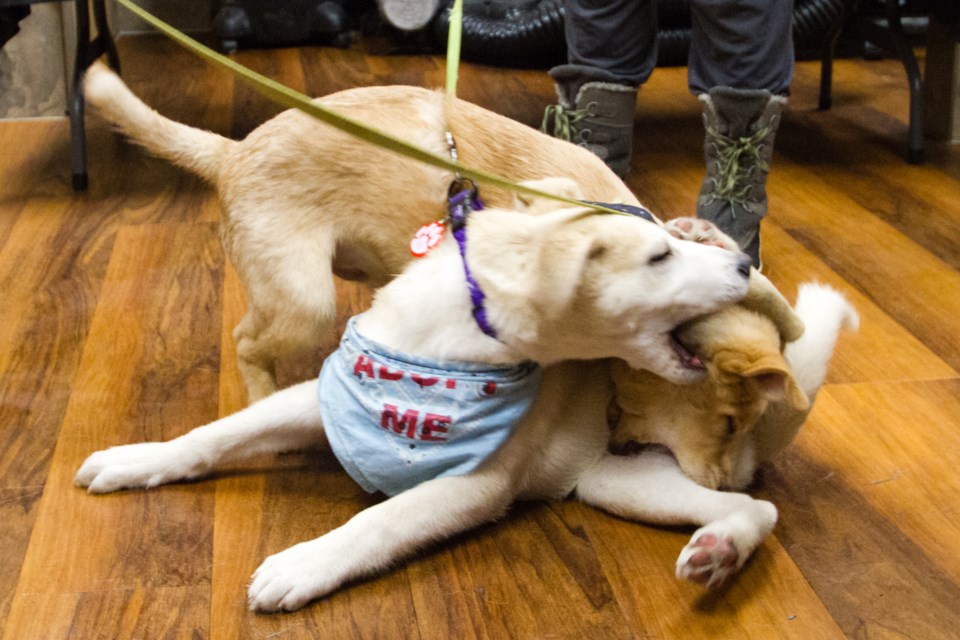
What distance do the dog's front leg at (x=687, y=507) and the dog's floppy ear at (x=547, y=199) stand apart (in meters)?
0.35

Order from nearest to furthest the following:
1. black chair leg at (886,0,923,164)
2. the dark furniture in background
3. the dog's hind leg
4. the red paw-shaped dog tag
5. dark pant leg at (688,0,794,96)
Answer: the red paw-shaped dog tag < the dog's hind leg < dark pant leg at (688,0,794,96) < the dark furniture in background < black chair leg at (886,0,923,164)

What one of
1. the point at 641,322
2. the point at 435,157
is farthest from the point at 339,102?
the point at 641,322

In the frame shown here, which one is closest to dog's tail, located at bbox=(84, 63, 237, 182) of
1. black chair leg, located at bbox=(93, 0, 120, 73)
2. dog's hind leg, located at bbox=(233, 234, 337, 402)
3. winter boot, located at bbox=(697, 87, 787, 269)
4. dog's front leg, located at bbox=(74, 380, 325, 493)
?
dog's hind leg, located at bbox=(233, 234, 337, 402)

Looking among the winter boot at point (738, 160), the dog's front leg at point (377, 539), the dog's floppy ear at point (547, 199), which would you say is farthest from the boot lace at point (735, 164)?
the dog's front leg at point (377, 539)

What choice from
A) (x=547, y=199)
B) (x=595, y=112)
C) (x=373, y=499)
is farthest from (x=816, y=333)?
(x=595, y=112)

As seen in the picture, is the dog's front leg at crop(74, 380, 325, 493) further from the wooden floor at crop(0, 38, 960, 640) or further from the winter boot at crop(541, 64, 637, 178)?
the winter boot at crop(541, 64, 637, 178)

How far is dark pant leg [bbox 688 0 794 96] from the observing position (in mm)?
1913

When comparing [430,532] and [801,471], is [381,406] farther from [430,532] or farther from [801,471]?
[801,471]

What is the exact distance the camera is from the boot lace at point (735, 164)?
79.3 inches

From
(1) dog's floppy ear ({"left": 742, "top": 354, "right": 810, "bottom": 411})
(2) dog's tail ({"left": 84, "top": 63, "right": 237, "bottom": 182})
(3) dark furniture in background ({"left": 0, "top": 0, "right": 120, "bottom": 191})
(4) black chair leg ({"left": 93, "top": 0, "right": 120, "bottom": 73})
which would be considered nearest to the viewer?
(1) dog's floppy ear ({"left": 742, "top": 354, "right": 810, "bottom": 411})

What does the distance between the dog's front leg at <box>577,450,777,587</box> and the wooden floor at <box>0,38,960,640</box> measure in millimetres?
35

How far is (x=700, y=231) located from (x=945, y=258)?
3.70ft

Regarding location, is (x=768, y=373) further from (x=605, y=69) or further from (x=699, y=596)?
(x=605, y=69)

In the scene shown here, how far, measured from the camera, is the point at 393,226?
1.55 metres
